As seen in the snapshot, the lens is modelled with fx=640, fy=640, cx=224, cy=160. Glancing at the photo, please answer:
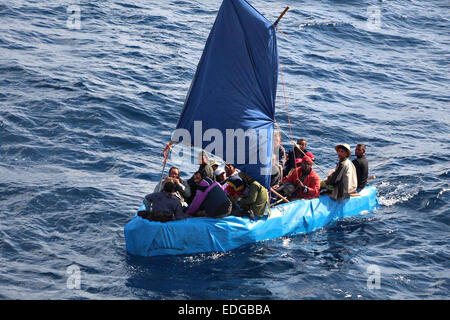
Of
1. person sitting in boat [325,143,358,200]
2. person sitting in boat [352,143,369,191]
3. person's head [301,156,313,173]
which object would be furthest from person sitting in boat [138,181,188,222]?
person sitting in boat [352,143,369,191]

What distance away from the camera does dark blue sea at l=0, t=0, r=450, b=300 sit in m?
13.7

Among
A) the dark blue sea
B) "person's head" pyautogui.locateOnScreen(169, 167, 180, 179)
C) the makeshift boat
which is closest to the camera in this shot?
the dark blue sea

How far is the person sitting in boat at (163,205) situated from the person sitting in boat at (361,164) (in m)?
5.59

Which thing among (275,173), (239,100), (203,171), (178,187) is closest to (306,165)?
(275,173)

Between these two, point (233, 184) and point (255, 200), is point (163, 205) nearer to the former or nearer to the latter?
point (233, 184)

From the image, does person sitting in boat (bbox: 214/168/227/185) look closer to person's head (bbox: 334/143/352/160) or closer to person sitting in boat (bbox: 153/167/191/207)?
person sitting in boat (bbox: 153/167/191/207)

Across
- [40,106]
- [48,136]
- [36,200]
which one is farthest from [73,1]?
[36,200]

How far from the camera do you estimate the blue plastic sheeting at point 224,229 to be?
46.5 ft

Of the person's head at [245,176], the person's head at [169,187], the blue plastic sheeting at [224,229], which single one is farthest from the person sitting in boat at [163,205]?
the person's head at [245,176]

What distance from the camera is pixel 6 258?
1362 cm

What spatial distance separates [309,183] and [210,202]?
3141mm

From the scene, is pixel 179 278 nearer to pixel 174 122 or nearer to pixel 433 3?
pixel 174 122

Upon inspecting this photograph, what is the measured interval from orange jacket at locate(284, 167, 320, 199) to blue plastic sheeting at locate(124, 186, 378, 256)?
22 cm

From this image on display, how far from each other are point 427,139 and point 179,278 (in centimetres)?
1304
